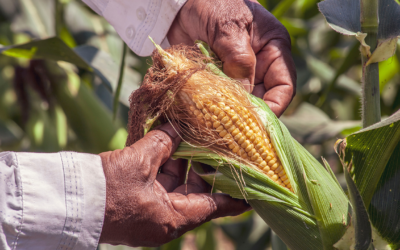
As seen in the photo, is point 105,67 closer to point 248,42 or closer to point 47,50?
point 47,50

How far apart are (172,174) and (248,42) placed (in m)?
0.51

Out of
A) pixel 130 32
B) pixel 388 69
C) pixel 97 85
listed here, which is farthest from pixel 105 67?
pixel 388 69

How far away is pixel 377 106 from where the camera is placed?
1.09 m

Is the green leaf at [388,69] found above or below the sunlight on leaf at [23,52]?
below

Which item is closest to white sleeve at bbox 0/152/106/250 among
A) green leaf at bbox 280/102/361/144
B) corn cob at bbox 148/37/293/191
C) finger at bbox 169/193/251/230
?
finger at bbox 169/193/251/230

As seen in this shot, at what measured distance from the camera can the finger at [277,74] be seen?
125 centimetres

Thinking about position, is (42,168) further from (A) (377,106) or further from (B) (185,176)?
(A) (377,106)

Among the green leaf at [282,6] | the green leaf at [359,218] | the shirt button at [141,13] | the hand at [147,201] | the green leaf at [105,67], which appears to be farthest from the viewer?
the green leaf at [282,6]

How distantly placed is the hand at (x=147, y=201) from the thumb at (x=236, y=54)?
0.94 ft

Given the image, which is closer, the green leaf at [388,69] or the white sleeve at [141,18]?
the white sleeve at [141,18]

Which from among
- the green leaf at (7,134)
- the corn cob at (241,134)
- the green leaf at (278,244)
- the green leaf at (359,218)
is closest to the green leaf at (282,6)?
the corn cob at (241,134)

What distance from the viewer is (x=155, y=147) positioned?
40.6 inches

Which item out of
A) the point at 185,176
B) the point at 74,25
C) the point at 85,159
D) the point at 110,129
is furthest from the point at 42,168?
the point at 74,25

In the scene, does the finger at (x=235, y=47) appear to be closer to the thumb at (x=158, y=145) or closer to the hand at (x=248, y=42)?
the hand at (x=248, y=42)
